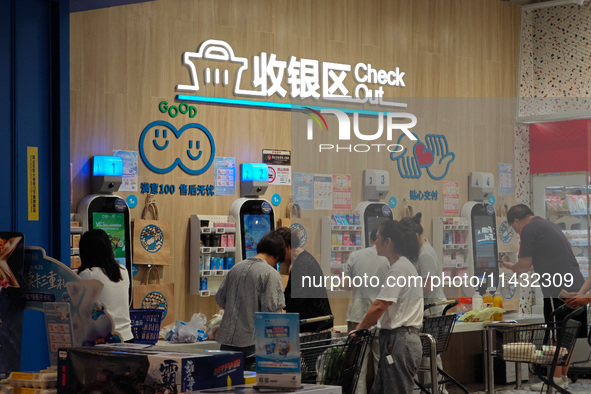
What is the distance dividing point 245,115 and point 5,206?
3999 mm

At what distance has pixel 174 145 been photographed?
25.8 feet

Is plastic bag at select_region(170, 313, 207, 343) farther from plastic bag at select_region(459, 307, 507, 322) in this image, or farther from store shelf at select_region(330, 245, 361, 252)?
plastic bag at select_region(459, 307, 507, 322)

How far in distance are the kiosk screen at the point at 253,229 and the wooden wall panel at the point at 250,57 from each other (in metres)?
0.31

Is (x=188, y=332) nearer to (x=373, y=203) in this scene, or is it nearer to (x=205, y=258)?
(x=205, y=258)

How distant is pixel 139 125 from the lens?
25.0 feet

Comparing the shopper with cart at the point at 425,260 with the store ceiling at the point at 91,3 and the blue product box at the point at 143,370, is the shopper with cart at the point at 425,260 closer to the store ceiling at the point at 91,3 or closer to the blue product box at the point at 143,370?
the store ceiling at the point at 91,3

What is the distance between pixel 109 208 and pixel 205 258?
114 centimetres

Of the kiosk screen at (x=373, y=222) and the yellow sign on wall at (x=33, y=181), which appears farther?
the kiosk screen at (x=373, y=222)

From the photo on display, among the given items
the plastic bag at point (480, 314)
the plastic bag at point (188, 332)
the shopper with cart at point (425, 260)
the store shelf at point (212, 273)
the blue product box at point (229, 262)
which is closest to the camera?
the shopper with cart at point (425, 260)

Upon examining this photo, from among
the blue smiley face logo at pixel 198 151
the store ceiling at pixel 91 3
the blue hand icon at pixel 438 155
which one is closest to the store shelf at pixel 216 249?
the blue smiley face logo at pixel 198 151

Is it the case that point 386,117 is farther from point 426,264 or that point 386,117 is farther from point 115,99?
point 115,99

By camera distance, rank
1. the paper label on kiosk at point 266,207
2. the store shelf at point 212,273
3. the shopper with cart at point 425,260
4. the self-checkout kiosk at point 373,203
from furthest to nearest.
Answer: the paper label on kiosk at point 266,207 < the store shelf at point 212,273 < the shopper with cart at point 425,260 < the self-checkout kiosk at point 373,203

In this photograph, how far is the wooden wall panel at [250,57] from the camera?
6.14 meters

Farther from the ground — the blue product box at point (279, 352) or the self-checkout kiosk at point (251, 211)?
the self-checkout kiosk at point (251, 211)
